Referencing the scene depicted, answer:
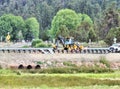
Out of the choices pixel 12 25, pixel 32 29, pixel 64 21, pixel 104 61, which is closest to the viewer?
pixel 104 61

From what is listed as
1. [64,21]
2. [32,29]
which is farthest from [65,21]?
[32,29]

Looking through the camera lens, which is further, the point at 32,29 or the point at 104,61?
the point at 32,29

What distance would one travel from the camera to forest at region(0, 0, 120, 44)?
10625cm

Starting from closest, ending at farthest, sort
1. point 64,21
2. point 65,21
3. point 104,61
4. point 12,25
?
point 104,61 → point 65,21 → point 64,21 → point 12,25

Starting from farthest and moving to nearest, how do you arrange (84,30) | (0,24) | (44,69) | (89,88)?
(0,24)
(84,30)
(44,69)
(89,88)

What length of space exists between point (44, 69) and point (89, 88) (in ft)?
49.6

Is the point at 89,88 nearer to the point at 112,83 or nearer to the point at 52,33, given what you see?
the point at 112,83

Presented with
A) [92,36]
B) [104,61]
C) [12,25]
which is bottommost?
[12,25]

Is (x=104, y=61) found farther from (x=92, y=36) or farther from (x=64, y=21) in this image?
(x=64, y=21)

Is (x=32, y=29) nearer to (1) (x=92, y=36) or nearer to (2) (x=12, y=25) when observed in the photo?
(2) (x=12, y=25)

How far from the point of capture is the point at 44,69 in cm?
4388

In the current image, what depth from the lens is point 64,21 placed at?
131m

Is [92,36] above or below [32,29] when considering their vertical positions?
above

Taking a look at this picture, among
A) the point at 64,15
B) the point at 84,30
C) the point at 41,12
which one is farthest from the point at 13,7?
the point at 84,30
